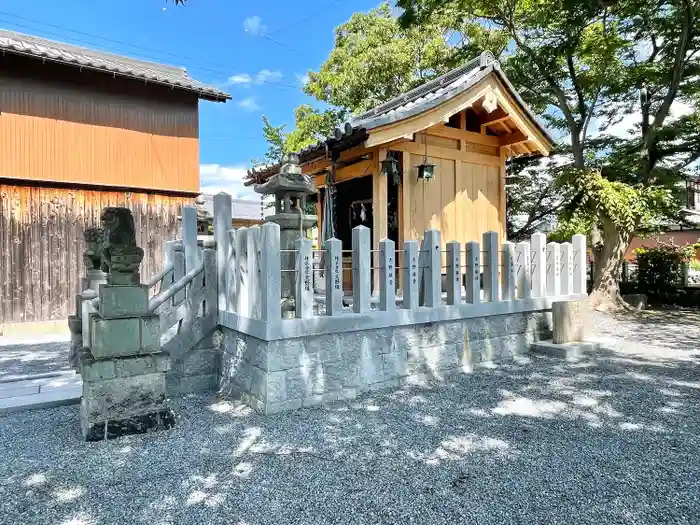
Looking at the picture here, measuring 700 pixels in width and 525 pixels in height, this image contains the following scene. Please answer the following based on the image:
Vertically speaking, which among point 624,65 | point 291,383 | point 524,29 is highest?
point 524,29

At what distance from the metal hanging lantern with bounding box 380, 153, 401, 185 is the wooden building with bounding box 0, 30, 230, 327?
557cm

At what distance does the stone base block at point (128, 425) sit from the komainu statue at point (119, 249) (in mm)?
1110

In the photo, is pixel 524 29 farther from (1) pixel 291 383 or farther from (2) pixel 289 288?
(1) pixel 291 383

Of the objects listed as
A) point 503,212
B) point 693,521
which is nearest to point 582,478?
point 693,521

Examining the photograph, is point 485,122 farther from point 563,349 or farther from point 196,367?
point 196,367

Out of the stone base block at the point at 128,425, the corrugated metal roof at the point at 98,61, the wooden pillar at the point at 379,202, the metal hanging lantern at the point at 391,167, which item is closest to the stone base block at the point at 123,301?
the stone base block at the point at 128,425

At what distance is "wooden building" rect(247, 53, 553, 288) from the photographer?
6941 mm

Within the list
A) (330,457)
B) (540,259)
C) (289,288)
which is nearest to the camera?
(330,457)

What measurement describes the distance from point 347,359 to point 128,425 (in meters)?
2.01

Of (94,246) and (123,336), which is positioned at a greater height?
(94,246)

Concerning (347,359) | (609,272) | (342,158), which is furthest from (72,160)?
(609,272)

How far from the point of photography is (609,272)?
1070cm

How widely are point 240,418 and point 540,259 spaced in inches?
183

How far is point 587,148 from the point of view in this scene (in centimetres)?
1256
